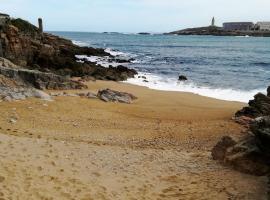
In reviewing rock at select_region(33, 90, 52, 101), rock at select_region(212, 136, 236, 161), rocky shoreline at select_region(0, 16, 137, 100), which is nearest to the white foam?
rocky shoreline at select_region(0, 16, 137, 100)

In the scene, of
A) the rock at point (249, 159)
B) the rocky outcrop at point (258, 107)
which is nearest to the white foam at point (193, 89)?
the rocky outcrop at point (258, 107)

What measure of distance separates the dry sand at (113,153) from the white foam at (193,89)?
5.75 m

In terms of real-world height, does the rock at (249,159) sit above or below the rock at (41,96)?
below

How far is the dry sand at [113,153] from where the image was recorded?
1045 cm

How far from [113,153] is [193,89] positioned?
16.6 m

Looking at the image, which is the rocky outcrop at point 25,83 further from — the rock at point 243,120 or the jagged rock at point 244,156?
the jagged rock at point 244,156

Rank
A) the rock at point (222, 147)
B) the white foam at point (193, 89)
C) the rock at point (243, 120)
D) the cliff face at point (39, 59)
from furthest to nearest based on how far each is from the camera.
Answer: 1. the cliff face at point (39, 59)
2. the white foam at point (193, 89)
3. the rock at point (243, 120)
4. the rock at point (222, 147)

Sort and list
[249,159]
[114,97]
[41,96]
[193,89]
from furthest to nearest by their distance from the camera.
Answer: [193,89]
[114,97]
[41,96]
[249,159]

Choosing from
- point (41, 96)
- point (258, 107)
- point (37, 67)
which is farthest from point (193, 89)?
point (41, 96)

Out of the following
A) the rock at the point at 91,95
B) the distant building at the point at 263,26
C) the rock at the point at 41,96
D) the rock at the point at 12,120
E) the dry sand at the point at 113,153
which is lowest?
the dry sand at the point at 113,153

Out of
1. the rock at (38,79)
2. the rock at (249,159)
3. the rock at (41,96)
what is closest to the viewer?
the rock at (249,159)

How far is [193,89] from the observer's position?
95.0 ft

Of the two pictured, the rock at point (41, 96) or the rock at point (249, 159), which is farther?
the rock at point (41, 96)

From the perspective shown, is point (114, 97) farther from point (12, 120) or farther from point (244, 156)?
point (244, 156)
